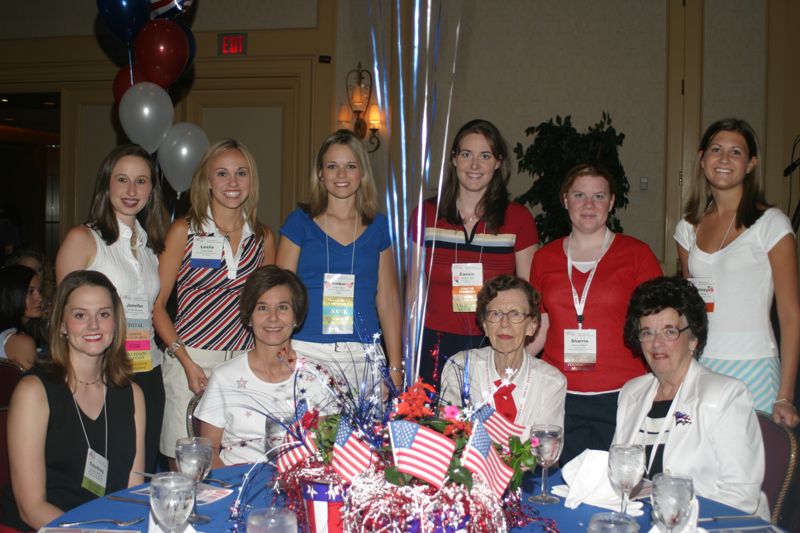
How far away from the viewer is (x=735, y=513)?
1.88 metres

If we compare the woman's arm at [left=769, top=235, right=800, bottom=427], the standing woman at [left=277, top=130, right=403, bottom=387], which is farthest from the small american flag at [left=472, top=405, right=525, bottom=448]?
the woman's arm at [left=769, top=235, right=800, bottom=427]

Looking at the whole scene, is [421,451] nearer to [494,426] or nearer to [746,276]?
[494,426]

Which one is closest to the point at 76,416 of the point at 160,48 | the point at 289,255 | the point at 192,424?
the point at 192,424

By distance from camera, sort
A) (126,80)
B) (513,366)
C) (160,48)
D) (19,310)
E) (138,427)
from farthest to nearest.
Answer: (126,80) < (160,48) < (19,310) < (513,366) < (138,427)

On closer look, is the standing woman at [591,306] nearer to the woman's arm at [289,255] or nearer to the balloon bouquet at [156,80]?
the woman's arm at [289,255]

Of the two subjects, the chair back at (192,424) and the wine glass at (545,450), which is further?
the chair back at (192,424)

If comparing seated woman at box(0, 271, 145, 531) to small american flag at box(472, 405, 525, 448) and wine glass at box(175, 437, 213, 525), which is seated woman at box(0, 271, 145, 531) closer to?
wine glass at box(175, 437, 213, 525)

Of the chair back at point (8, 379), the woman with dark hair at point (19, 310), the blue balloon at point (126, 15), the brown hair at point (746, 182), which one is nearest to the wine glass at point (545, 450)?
the brown hair at point (746, 182)

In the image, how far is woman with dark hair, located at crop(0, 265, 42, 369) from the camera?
3.76 meters

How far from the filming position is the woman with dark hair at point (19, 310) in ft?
12.3

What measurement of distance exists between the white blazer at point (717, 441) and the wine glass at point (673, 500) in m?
0.61

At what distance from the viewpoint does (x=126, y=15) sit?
5.73 metres

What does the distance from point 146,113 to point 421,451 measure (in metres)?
4.51

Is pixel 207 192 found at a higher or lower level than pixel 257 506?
higher
